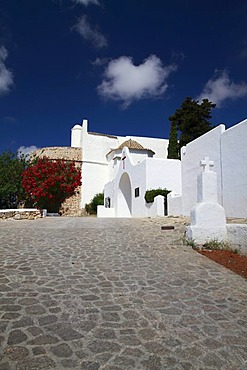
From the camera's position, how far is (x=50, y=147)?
94.9 feet

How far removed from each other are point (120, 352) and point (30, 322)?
1.10 metres

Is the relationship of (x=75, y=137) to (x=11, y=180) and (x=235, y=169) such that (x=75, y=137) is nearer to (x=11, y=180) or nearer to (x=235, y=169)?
(x=11, y=180)

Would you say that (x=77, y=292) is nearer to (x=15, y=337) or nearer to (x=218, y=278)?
(x=15, y=337)

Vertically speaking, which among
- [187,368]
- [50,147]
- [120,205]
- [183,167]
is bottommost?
[187,368]

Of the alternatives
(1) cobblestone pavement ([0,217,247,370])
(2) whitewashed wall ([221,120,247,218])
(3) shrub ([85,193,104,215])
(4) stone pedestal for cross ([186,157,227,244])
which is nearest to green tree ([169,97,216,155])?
(3) shrub ([85,193,104,215])

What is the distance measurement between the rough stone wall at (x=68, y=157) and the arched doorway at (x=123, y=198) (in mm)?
6345

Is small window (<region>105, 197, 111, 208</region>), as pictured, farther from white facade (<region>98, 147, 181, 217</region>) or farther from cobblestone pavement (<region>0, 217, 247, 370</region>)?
cobblestone pavement (<region>0, 217, 247, 370</region>)

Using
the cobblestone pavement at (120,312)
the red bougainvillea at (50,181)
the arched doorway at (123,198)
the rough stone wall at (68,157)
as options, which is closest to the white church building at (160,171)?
the arched doorway at (123,198)

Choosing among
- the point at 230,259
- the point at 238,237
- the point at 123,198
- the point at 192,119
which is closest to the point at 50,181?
the point at 123,198

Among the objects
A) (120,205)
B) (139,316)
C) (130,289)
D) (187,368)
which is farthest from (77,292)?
(120,205)

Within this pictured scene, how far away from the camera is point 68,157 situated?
29172mm

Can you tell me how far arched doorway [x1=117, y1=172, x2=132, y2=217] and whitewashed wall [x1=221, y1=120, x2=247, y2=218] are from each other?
12.8 metres

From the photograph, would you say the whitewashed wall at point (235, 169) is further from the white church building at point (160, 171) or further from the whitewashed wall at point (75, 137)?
the whitewashed wall at point (75, 137)

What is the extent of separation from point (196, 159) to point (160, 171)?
11.9ft
